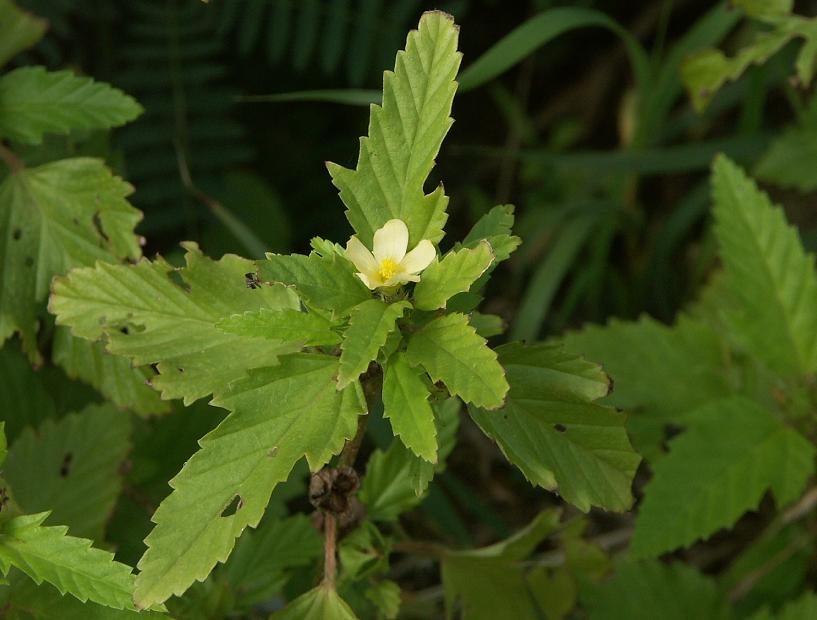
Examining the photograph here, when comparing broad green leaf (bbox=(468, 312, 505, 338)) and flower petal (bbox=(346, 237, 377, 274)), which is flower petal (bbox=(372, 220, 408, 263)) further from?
broad green leaf (bbox=(468, 312, 505, 338))

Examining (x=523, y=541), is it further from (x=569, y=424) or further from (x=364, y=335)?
(x=364, y=335)

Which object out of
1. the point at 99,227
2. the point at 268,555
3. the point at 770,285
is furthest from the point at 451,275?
the point at 770,285

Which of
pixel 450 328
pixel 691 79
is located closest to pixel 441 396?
pixel 450 328

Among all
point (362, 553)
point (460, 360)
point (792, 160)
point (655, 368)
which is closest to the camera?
point (460, 360)

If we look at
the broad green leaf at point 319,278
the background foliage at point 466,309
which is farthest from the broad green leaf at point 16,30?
the broad green leaf at point 319,278

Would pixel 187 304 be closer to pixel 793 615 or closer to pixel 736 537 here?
pixel 793 615

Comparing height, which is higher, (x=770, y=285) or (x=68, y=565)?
(x=770, y=285)

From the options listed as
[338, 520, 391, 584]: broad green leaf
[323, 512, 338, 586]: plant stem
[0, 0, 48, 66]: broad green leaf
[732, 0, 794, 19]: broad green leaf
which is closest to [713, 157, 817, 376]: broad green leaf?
[732, 0, 794, 19]: broad green leaf
